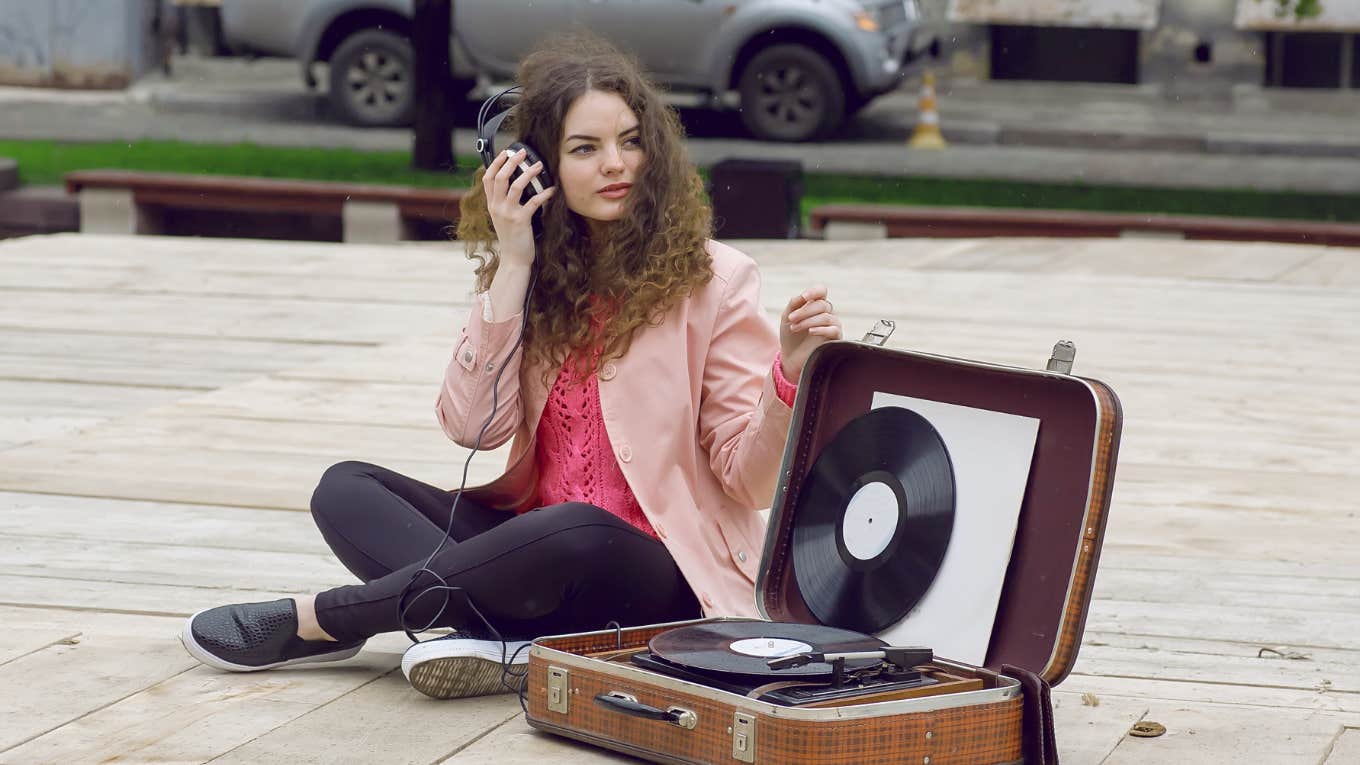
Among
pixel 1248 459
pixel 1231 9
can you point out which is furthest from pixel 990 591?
pixel 1231 9

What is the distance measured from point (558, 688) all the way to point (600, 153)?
89cm

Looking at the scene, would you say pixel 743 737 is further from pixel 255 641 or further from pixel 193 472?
pixel 193 472

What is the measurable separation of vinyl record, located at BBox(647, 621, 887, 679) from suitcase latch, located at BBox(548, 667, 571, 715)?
13 cm

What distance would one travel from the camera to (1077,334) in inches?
287

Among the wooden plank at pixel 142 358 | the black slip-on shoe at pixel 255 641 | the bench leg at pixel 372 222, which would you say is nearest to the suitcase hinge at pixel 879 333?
the black slip-on shoe at pixel 255 641

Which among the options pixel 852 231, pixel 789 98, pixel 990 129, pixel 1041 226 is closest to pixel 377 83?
pixel 789 98

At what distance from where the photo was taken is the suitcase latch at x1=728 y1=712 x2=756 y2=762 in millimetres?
2602

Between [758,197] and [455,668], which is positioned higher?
[758,197]

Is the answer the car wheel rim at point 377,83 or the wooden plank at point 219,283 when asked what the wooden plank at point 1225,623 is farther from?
the car wheel rim at point 377,83

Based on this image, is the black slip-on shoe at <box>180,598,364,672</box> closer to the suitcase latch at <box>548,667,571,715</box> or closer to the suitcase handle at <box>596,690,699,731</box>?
the suitcase latch at <box>548,667,571,715</box>

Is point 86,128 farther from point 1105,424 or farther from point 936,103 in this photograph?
point 1105,424

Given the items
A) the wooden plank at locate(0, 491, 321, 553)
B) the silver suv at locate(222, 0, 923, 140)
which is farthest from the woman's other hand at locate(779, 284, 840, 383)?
the silver suv at locate(222, 0, 923, 140)

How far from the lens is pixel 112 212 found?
37.2 ft

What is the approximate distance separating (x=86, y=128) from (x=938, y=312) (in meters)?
11.6
